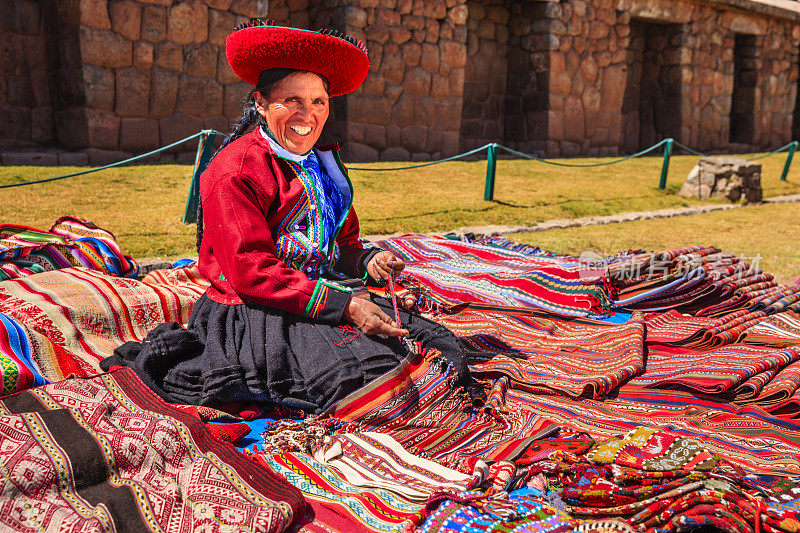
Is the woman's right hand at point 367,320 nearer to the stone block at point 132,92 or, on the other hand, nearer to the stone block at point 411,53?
the stone block at point 132,92

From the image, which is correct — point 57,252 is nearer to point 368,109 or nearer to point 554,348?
point 554,348

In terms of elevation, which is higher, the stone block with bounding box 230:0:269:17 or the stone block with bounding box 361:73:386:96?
the stone block with bounding box 230:0:269:17

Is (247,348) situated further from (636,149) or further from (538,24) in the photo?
(636,149)

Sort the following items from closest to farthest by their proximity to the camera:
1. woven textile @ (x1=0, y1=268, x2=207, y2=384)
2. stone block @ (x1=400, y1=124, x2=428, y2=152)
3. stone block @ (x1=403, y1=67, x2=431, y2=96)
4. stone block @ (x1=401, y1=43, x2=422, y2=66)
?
1. woven textile @ (x1=0, y1=268, x2=207, y2=384)
2. stone block @ (x1=401, y1=43, x2=422, y2=66)
3. stone block @ (x1=403, y1=67, x2=431, y2=96)
4. stone block @ (x1=400, y1=124, x2=428, y2=152)

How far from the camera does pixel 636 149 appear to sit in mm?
15406

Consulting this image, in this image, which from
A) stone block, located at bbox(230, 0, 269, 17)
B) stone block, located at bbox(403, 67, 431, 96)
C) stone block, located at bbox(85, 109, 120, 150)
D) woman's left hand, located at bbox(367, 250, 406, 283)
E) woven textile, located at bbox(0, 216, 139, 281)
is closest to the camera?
woman's left hand, located at bbox(367, 250, 406, 283)

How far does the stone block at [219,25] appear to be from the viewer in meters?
8.30

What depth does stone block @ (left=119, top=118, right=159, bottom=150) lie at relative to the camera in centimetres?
793

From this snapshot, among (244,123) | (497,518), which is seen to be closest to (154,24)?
(244,123)

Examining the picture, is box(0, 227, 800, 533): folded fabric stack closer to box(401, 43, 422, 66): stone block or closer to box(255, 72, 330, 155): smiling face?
box(255, 72, 330, 155): smiling face

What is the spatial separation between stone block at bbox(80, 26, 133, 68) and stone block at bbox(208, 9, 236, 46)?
3.38ft

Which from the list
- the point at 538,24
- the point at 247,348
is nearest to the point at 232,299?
the point at 247,348

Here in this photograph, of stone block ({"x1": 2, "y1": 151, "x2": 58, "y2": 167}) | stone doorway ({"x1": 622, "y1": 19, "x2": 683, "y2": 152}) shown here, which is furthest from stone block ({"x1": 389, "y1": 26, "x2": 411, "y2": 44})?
stone doorway ({"x1": 622, "y1": 19, "x2": 683, "y2": 152})

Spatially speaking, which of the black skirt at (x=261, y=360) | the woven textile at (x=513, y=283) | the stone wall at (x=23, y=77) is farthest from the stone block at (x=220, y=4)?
the black skirt at (x=261, y=360)
